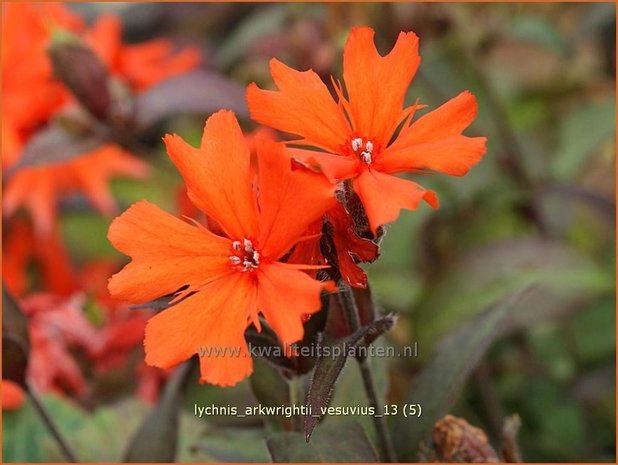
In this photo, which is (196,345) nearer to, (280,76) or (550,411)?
(280,76)

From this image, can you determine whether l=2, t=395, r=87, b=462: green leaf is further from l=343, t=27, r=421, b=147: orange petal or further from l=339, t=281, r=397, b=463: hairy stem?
l=343, t=27, r=421, b=147: orange petal

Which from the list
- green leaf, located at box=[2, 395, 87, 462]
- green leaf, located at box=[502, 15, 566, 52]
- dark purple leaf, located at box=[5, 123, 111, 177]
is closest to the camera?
green leaf, located at box=[2, 395, 87, 462]

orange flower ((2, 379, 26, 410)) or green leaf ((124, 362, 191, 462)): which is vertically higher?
orange flower ((2, 379, 26, 410))

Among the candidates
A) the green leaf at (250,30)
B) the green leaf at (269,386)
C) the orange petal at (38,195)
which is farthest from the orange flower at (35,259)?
the green leaf at (269,386)

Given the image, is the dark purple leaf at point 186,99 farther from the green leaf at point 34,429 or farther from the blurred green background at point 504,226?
the green leaf at point 34,429

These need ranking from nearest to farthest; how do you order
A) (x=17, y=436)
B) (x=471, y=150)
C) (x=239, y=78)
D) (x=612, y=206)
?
(x=471, y=150)
(x=17, y=436)
(x=612, y=206)
(x=239, y=78)

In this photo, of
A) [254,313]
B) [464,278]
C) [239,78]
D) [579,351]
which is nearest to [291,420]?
[254,313]

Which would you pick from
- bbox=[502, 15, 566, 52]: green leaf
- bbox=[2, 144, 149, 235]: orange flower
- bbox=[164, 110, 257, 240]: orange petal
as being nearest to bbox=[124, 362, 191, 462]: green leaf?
bbox=[164, 110, 257, 240]: orange petal
